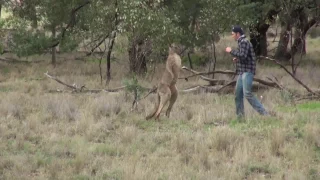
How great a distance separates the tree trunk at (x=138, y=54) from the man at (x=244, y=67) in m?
6.48

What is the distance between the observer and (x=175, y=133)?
8.51 meters

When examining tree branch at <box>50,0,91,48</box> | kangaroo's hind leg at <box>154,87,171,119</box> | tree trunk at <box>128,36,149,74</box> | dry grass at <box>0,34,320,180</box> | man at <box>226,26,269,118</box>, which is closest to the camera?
dry grass at <box>0,34,320,180</box>

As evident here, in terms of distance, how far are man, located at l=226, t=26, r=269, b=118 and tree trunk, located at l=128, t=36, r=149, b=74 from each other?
21.3ft

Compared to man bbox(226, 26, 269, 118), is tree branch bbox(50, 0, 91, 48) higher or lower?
higher

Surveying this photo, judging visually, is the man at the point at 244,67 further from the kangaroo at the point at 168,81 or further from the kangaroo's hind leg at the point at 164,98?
the kangaroo's hind leg at the point at 164,98

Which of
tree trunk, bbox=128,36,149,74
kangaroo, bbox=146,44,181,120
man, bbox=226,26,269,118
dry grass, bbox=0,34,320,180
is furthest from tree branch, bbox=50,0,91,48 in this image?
man, bbox=226,26,269,118

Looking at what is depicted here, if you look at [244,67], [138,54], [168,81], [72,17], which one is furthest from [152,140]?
[72,17]

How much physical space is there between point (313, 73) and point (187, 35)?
437cm

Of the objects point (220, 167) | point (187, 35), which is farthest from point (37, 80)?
point (220, 167)

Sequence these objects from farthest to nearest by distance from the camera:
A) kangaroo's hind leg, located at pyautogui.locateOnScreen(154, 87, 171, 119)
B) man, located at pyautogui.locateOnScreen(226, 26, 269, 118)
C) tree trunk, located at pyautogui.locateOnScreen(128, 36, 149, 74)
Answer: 1. tree trunk, located at pyautogui.locateOnScreen(128, 36, 149, 74)
2. kangaroo's hind leg, located at pyautogui.locateOnScreen(154, 87, 171, 119)
3. man, located at pyautogui.locateOnScreen(226, 26, 269, 118)

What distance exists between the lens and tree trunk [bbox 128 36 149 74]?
626 inches

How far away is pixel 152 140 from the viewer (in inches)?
318

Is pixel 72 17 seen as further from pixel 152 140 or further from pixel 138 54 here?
pixel 152 140

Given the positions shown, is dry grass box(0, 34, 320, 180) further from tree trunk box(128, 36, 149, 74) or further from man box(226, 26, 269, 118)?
tree trunk box(128, 36, 149, 74)
